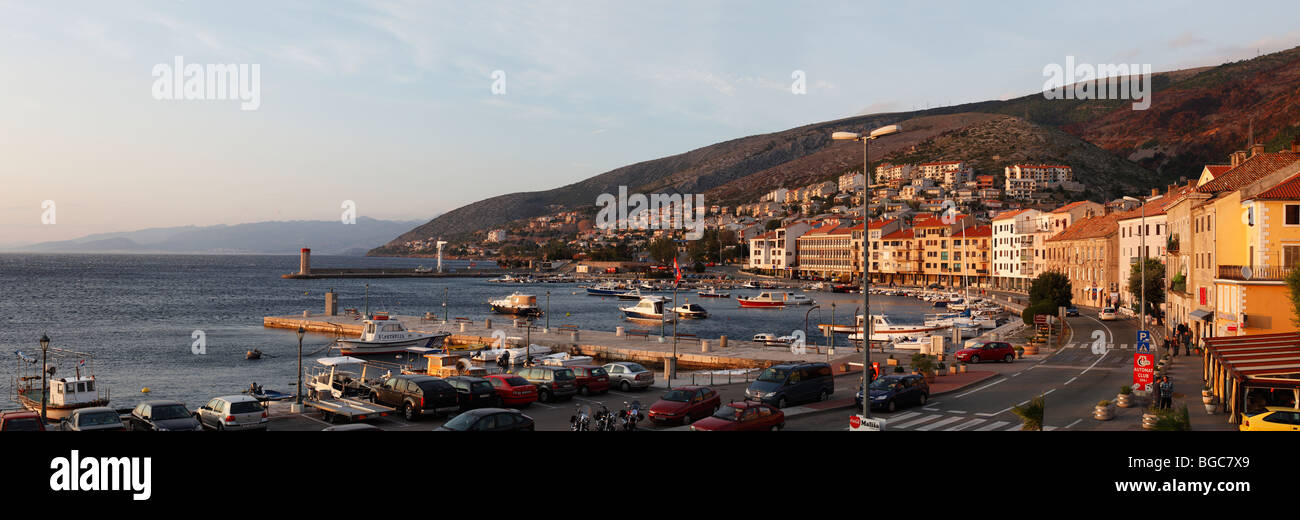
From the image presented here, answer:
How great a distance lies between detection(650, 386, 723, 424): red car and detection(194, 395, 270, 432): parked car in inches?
417

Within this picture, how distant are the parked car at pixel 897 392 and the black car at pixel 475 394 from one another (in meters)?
11.3

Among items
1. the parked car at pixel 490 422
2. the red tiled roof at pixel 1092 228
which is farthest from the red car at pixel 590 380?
the red tiled roof at pixel 1092 228

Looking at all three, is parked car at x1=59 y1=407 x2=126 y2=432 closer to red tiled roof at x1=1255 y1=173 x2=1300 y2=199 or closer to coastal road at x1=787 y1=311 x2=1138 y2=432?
coastal road at x1=787 y1=311 x2=1138 y2=432

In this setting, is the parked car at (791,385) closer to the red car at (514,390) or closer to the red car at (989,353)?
the red car at (514,390)

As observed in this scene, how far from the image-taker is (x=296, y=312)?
96438mm

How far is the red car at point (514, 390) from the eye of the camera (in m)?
25.7

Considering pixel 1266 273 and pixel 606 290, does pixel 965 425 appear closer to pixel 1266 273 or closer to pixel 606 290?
pixel 1266 273

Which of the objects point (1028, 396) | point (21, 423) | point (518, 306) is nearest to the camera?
point (21, 423)

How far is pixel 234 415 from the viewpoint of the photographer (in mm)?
20781

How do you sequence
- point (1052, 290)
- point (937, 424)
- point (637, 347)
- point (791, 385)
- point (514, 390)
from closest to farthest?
1. point (937, 424)
2. point (791, 385)
3. point (514, 390)
4. point (637, 347)
5. point (1052, 290)

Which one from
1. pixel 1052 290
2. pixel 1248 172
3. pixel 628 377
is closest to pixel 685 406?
pixel 628 377

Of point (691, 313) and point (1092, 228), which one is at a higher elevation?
point (1092, 228)

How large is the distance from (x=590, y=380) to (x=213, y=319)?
69.9 m
